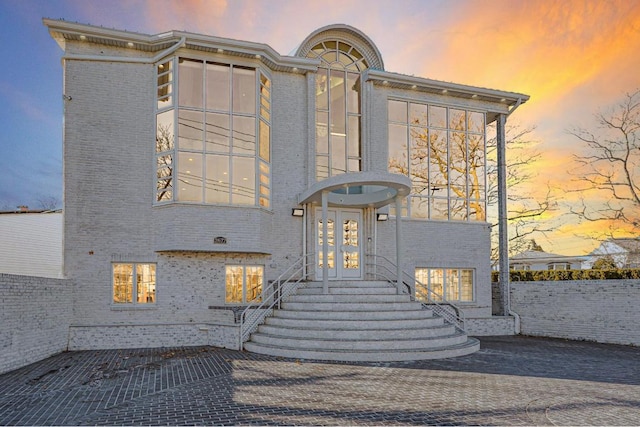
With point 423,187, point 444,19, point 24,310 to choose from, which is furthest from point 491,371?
point 444,19

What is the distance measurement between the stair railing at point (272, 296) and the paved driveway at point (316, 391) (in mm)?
904

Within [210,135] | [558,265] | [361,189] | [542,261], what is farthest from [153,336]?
[558,265]

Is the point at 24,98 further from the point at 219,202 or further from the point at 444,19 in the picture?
the point at 444,19

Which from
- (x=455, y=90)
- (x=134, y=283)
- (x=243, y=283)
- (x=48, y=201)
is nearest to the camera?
(x=134, y=283)

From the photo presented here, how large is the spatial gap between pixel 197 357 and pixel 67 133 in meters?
6.79

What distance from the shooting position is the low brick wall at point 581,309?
38.8ft

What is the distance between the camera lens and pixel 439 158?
48.1 ft

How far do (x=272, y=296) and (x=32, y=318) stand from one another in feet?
17.1

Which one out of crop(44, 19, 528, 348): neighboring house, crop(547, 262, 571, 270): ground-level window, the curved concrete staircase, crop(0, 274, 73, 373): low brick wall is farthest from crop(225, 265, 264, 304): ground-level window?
crop(547, 262, 571, 270): ground-level window

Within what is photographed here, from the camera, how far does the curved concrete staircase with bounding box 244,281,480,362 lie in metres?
9.34

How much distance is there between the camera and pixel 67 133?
1137 cm

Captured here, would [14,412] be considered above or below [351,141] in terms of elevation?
below

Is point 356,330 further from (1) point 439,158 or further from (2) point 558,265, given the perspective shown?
(2) point 558,265

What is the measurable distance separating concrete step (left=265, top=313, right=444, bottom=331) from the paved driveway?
1301mm
